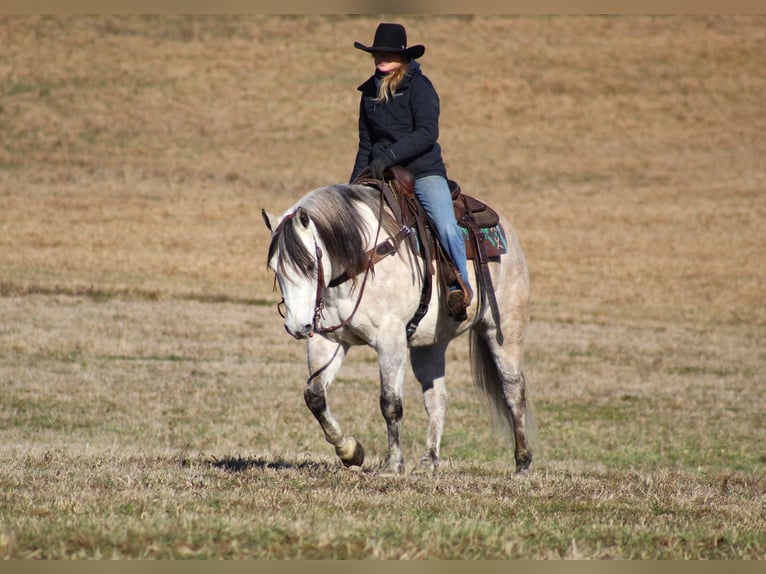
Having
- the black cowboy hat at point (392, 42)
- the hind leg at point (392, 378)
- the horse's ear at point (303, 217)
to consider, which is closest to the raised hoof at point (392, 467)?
the hind leg at point (392, 378)

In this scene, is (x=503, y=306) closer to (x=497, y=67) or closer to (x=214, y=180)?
(x=214, y=180)

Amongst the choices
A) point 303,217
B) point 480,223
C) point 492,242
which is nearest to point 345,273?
point 303,217

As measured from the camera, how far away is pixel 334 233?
8547 mm

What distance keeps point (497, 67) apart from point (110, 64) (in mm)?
20481

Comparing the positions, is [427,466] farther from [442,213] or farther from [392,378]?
[442,213]

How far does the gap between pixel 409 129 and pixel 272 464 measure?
3484mm

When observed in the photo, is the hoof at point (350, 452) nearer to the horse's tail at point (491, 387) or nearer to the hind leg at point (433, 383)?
the hind leg at point (433, 383)

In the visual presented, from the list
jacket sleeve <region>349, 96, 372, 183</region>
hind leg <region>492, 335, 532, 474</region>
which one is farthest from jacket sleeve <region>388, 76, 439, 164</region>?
hind leg <region>492, 335, 532, 474</region>

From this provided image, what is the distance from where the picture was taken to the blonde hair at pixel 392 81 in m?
9.24

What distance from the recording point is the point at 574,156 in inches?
1956

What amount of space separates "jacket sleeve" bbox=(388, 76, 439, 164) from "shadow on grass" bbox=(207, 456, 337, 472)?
276 cm

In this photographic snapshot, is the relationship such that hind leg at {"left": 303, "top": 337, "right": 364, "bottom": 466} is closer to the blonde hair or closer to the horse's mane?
the horse's mane

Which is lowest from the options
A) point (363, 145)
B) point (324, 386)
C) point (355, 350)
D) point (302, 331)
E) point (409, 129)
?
point (355, 350)

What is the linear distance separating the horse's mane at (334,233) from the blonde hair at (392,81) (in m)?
0.92
